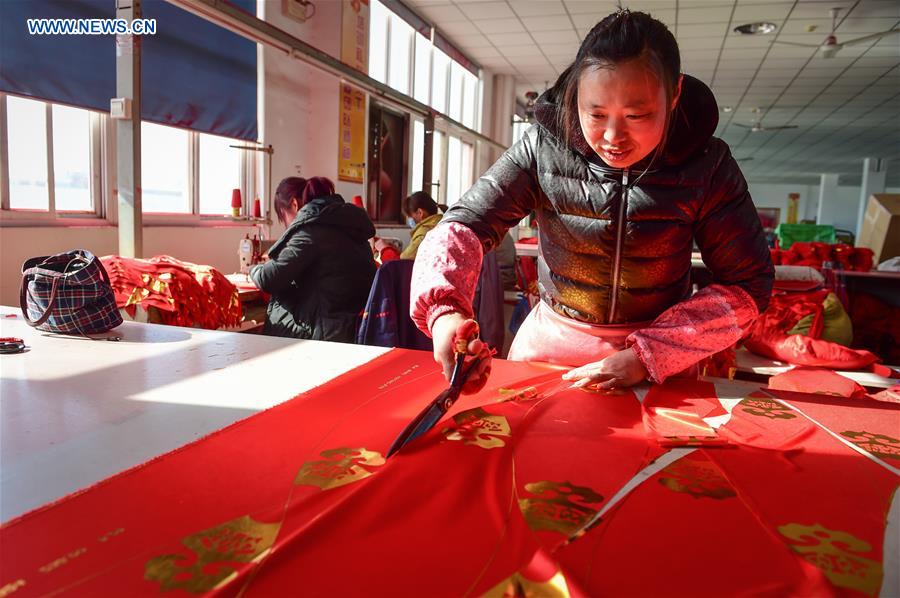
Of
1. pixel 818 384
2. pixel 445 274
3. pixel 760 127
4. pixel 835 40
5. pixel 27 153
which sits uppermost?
pixel 760 127

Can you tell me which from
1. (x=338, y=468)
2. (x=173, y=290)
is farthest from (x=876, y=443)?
(x=173, y=290)

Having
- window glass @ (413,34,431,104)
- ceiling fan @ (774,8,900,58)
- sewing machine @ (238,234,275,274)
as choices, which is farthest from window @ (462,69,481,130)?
sewing machine @ (238,234,275,274)

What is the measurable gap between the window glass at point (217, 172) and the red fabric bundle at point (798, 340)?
3717mm

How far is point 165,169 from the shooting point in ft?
13.5

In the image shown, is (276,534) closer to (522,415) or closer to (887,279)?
(522,415)

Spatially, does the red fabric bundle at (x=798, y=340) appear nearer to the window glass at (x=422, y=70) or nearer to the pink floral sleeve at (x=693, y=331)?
the pink floral sleeve at (x=693, y=331)

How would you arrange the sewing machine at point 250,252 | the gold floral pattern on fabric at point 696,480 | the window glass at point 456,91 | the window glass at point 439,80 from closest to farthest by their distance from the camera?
the gold floral pattern on fabric at point 696,480
the sewing machine at point 250,252
the window glass at point 439,80
the window glass at point 456,91

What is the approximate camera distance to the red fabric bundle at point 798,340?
260cm

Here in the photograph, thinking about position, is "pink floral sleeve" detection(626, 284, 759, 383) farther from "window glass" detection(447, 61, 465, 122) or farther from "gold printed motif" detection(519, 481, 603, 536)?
"window glass" detection(447, 61, 465, 122)

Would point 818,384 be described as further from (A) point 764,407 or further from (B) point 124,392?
(B) point 124,392

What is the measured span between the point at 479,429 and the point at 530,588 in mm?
416

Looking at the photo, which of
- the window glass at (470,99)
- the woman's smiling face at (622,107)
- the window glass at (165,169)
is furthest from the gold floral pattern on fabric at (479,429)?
the window glass at (470,99)

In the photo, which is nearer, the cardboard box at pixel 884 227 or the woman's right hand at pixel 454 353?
the woman's right hand at pixel 454 353

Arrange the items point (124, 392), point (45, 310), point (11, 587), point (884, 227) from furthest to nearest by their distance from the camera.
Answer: point (884, 227) → point (45, 310) → point (124, 392) → point (11, 587)
